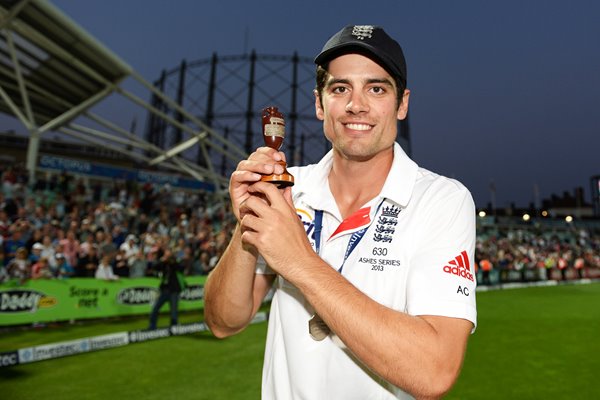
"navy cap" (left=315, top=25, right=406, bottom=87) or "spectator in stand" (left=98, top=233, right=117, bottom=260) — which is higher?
"navy cap" (left=315, top=25, right=406, bottom=87)

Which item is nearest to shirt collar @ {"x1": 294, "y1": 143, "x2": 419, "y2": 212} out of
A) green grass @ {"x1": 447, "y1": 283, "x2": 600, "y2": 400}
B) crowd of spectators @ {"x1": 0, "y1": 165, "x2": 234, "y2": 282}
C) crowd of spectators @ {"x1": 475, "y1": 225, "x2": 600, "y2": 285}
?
green grass @ {"x1": 447, "y1": 283, "x2": 600, "y2": 400}

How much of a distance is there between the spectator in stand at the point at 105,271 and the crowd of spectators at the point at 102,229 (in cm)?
3

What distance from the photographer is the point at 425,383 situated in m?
1.40

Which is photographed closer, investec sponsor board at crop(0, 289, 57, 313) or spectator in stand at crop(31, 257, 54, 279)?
investec sponsor board at crop(0, 289, 57, 313)

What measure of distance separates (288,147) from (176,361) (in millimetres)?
40024

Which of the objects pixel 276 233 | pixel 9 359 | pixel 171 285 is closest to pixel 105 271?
pixel 171 285

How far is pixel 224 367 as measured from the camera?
8.24 metres

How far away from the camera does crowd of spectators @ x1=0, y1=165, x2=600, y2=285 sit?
13102mm

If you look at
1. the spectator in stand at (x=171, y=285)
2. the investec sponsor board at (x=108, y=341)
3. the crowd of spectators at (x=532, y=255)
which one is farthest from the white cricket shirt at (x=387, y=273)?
the crowd of spectators at (x=532, y=255)

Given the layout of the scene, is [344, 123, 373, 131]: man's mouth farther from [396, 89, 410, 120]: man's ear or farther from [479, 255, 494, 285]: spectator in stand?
[479, 255, 494, 285]: spectator in stand

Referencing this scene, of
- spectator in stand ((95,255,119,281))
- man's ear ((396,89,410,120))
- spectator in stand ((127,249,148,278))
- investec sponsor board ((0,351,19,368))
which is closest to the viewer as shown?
man's ear ((396,89,410,120))

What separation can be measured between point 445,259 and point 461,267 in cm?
8

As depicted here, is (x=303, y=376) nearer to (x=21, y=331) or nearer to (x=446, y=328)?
(x=446, y=328)

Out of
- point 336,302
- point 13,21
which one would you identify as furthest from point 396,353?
point 13,21
